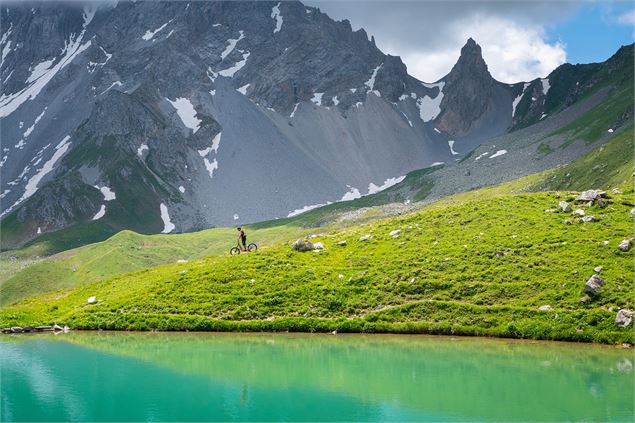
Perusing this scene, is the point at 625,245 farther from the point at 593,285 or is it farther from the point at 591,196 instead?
the point at 591,196

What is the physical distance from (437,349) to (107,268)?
437ft

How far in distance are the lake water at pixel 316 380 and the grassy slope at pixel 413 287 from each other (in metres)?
3.85

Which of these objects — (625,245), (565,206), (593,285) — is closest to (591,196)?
(565,206)

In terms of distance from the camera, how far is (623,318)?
141 feet

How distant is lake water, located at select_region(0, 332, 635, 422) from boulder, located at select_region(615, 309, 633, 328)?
3.28 metres

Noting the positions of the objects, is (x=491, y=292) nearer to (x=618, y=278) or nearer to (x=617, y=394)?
(x=618, y=278)

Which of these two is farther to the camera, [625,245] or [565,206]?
[565,206]

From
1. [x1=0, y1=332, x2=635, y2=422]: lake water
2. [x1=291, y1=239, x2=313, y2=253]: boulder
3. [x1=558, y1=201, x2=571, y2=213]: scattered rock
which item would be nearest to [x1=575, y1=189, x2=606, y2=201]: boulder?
[x1=558, y1=201, x2=571, y2=213]: scattered rock

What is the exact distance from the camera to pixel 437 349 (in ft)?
136

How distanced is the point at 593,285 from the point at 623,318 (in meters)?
4.15

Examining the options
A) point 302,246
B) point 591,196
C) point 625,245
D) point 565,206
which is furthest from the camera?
point 302,246

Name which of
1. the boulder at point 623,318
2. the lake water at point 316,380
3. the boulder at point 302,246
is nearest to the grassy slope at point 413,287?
the boulder at point 623,318

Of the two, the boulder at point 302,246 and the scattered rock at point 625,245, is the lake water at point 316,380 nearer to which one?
the scattered rock at point 625,245

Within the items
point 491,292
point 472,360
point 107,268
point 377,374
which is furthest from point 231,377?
point 107,268
